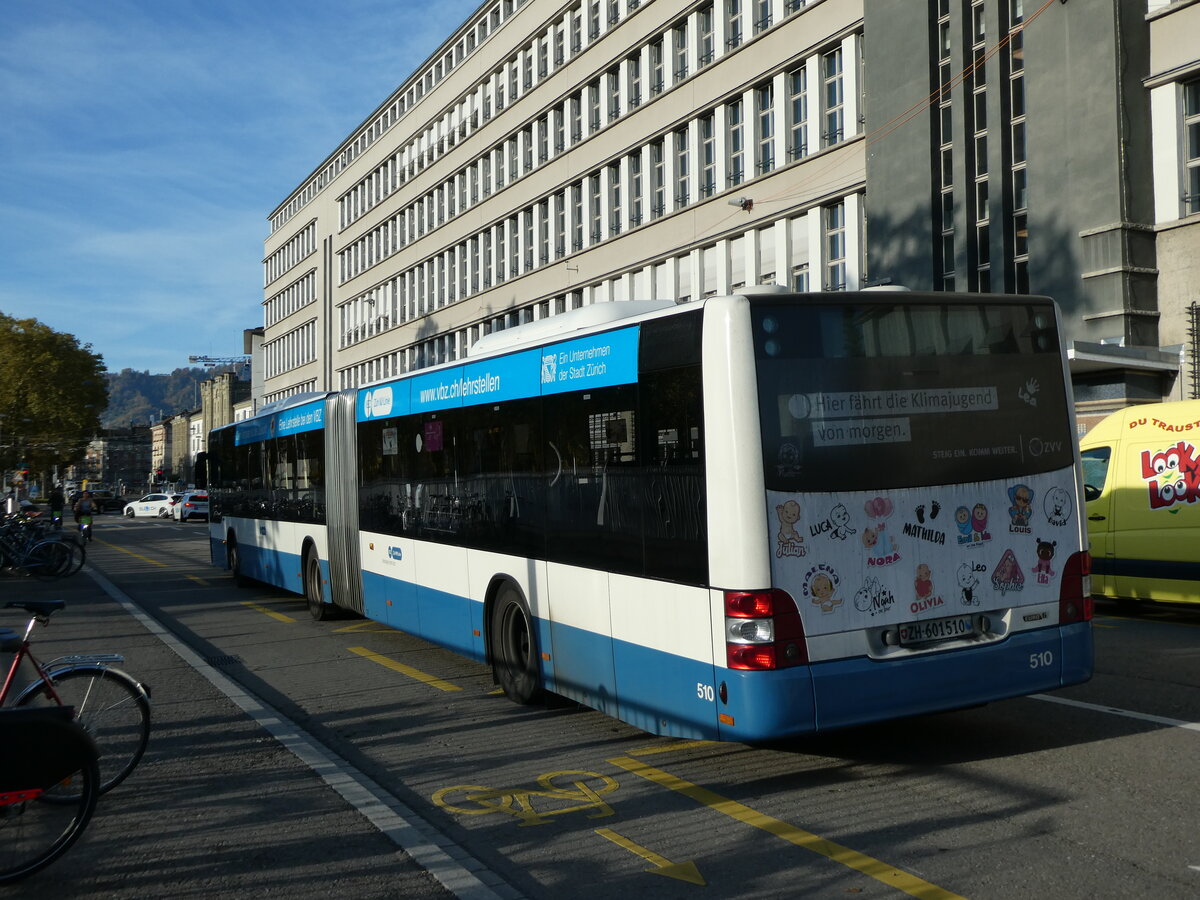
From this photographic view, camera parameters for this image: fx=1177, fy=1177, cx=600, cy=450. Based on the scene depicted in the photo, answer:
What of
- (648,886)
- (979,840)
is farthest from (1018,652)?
(648,886)

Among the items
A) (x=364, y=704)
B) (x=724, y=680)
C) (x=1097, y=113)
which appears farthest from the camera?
(x=1097, y=113)

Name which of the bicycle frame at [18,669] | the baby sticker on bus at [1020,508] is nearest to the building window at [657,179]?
the baby sticker on bus at [1020,508]

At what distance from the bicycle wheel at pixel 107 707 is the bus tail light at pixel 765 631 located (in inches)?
131

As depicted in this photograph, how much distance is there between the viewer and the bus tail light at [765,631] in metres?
6.07

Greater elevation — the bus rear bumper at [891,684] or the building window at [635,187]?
the building window at [635,187]

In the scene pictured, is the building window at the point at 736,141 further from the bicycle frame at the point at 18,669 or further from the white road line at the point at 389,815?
the bicycle frame at the point at 18,669

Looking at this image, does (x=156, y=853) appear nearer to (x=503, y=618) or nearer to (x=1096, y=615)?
(x=503, y=618)

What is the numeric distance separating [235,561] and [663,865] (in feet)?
51.2

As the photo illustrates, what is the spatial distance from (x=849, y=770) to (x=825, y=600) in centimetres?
121

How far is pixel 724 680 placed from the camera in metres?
6.21

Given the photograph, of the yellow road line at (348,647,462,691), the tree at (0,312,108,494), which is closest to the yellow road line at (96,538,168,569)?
the yellow road line at (348,647,462,691)

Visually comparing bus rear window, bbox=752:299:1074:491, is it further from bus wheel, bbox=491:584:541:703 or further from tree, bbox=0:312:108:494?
tree, bbox=0:312:108:494

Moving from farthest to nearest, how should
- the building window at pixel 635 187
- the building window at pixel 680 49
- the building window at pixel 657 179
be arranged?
the building window at pixel 635 187 → the building window at pixel 657 179 → the building window at pixel 680 49

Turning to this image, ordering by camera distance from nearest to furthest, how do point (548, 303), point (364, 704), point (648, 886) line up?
1. point (648, 886)
2. point (364, 704)
3. point (548, 303)
